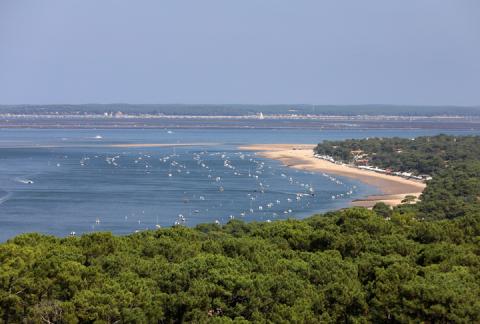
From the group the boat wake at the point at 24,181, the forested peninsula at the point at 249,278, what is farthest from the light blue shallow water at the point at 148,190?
the forested peninsula at the point at 249,278

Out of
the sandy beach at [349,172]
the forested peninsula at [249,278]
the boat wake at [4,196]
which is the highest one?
the forested peninsula at [249,278]

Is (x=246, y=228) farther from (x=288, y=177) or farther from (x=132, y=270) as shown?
(x=288, y=177)

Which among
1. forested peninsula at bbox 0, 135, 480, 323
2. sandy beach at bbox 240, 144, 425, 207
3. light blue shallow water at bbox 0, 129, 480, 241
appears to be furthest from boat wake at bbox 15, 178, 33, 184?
forested peninsula at bbox 0, 135, 480, 323

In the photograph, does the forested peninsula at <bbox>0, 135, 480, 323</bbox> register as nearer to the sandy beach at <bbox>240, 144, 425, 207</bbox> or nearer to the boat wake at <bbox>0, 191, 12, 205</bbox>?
the sandy beach at <bbox>240, 144, 425, 207</bbox>

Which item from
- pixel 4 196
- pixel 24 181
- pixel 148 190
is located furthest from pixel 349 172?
pixel 4 196

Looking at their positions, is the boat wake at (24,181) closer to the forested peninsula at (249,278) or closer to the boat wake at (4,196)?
the boat wake at (4,196)

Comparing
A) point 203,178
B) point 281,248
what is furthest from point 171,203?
point 281,248
